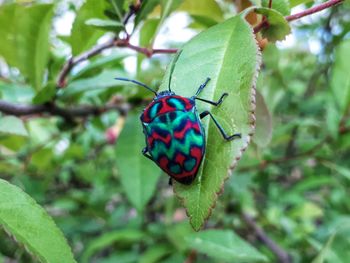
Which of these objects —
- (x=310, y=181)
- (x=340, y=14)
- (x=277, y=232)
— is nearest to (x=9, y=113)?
(x=310, y=181)

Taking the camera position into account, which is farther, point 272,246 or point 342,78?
point 272,246

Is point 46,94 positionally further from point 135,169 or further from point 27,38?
point 135,169

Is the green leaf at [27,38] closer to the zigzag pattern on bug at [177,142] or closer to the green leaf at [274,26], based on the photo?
the zigzag pattern on bug at [177,142]

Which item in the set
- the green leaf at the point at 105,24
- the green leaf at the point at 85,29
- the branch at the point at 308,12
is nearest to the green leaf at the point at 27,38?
the green leaf at the point at 85,29

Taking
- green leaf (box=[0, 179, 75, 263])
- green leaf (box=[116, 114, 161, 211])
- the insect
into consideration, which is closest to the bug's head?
the insect

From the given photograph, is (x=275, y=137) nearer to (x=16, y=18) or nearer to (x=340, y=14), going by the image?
(x=340, y=14)

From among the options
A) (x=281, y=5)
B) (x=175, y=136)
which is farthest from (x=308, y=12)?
(x=175, y=136)

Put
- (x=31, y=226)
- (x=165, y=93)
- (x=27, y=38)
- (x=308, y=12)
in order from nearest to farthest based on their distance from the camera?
1. (x=31, y=226)
2. (x=308, y=12)
3. (x=165, y=93)
4. (x=27, y=38)

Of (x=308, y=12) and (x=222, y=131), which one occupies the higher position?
(x=308, y=12)
